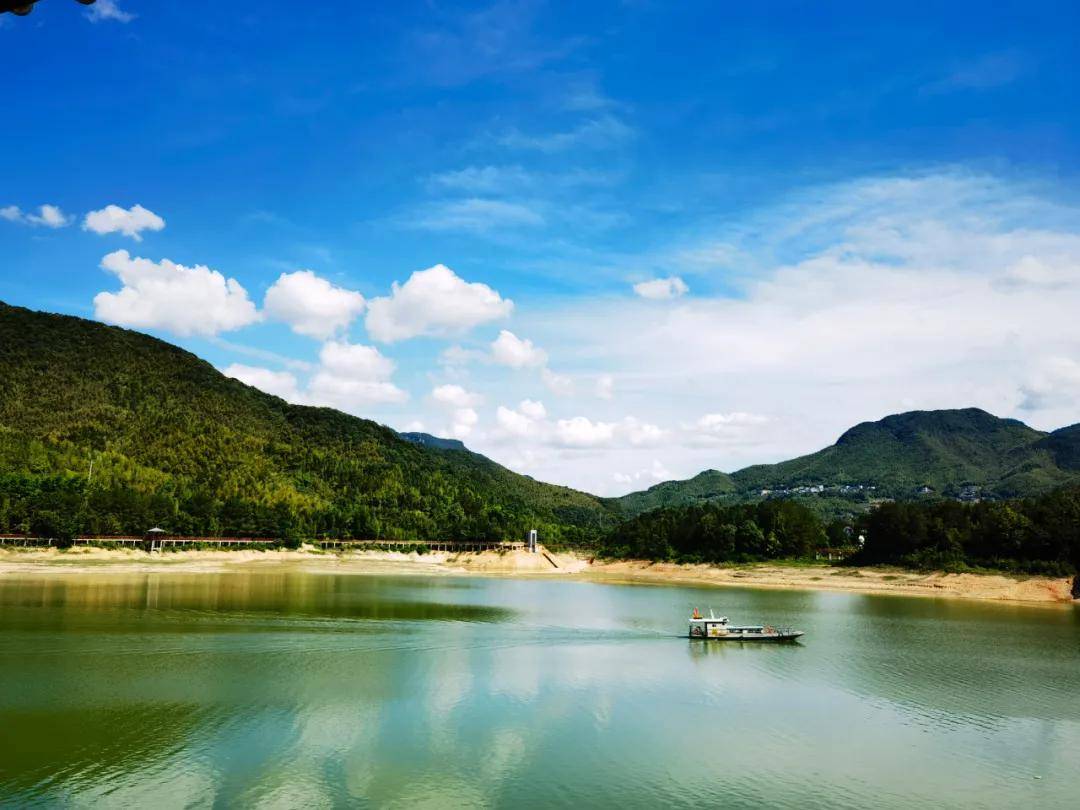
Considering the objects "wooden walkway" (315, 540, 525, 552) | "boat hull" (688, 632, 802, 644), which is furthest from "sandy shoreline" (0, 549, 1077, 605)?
"boat hull" (688, 632, 802, 644)

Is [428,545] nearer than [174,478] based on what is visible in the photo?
No

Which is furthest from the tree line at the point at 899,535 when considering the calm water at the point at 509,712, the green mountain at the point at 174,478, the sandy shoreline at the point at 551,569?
the green mountain at the point at 174,478

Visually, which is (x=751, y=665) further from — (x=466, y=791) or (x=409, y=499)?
(x=409, y=499)

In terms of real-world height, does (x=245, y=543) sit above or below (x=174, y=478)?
below

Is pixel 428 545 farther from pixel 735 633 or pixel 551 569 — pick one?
pixel 735 633

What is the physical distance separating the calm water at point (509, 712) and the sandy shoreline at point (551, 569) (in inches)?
1225

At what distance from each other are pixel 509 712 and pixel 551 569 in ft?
390

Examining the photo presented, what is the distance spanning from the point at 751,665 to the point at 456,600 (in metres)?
40.1

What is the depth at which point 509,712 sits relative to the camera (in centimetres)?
3253

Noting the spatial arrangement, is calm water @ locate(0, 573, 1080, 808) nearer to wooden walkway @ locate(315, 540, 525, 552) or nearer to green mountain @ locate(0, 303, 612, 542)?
green mountain @ locate(0, 303, 612, 542)

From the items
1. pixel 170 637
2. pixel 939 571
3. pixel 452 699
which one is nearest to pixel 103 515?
pixel 170 637

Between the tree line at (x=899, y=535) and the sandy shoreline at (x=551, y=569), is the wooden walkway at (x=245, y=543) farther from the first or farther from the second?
the tree line at (x=899, y=535)

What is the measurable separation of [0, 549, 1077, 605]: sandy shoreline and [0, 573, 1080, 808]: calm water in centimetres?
3111

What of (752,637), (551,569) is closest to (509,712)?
(752,637)
